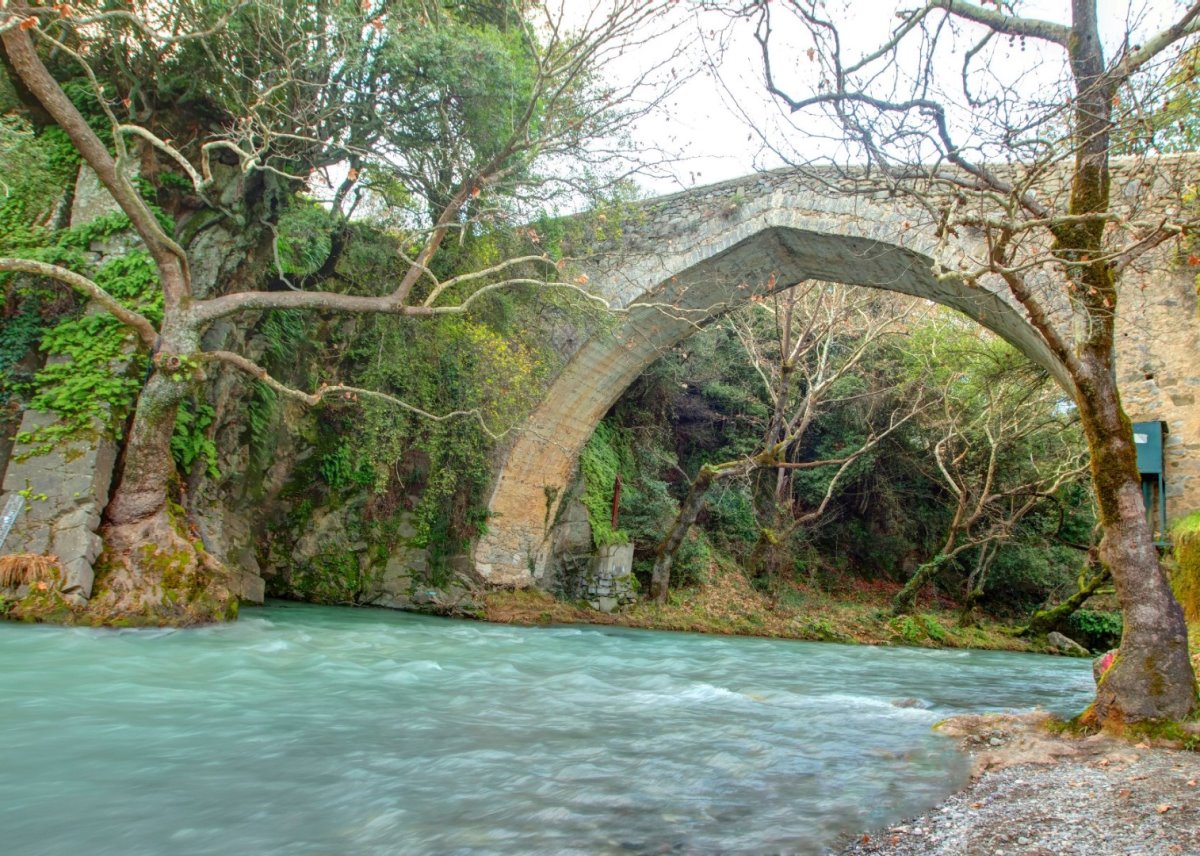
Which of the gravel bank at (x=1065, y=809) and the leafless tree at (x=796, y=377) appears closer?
the gravel bank at (x=1065, y=809)

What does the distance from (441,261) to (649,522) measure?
5.39m

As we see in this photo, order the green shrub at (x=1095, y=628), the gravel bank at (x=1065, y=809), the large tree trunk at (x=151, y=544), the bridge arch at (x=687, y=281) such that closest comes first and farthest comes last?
the gravel bank at (x=1065, y=809), the large tree trunk at (x=151, y=544), the bridge arch at (x=687, y=281), the green shrub at (x=1095, y=628)

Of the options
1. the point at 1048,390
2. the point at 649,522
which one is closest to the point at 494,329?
the point at 649,522

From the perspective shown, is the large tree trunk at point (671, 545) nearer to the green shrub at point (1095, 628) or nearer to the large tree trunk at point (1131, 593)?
the green shrub at point (1095, 628)

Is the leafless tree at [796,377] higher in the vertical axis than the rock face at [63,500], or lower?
higher

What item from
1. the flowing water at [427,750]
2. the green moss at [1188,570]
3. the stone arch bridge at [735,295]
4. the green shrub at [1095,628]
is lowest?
the flowing water at [427,750]

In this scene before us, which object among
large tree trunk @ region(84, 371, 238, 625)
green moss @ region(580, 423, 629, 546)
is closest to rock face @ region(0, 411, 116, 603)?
large tree trunk @ region(84, 371, 238, 625)

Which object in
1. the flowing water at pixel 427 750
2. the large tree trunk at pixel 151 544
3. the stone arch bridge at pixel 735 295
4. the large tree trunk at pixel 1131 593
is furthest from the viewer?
the stone arch bridge at pixel 735 295

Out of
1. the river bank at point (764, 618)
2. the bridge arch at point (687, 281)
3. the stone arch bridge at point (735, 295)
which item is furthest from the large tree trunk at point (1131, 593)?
the river bank at point (764, 618)

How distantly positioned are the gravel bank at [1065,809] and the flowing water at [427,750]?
19 cm

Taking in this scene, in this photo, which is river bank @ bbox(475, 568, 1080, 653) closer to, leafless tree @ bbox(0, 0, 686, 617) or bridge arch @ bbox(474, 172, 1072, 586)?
bridge arch @ bbox(474, 172, 1072, 586)

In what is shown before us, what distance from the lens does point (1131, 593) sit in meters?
3.80

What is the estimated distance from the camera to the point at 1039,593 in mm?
14859

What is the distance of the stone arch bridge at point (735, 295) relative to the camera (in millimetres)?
7059
